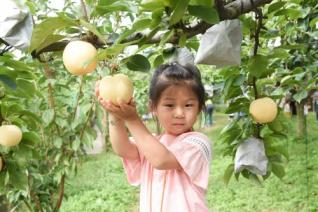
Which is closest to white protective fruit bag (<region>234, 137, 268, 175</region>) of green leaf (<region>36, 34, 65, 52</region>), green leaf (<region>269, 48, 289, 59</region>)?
green leaf (<region>269, 48, 289, 59</region>)

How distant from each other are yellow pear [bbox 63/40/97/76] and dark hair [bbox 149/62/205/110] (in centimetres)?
37

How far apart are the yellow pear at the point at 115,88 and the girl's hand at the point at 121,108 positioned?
20 millimetres

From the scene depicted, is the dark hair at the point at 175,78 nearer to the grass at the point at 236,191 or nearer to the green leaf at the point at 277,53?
the green leaf at the point at 277,53

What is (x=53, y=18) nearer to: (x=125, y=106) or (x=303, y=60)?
(x=125, y=106)

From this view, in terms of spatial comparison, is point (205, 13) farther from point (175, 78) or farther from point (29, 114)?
point (29, 114)

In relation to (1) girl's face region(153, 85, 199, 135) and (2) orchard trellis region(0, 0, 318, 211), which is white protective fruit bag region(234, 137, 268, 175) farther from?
(1) girl's face region(153, 85, 199, 135)

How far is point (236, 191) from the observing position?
4.41m

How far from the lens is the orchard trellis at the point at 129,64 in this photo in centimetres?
87

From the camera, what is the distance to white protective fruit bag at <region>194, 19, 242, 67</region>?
3.43 feet

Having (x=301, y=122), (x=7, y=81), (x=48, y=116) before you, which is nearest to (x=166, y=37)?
(x=7, y=81)

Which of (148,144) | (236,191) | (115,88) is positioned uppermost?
(115,88)

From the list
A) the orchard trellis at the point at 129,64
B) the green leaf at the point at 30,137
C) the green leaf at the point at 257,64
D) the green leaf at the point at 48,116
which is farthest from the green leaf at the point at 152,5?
the green leaf at the point at 48,116

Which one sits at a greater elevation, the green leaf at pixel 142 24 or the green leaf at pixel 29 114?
the green leaf at pixel 142 24

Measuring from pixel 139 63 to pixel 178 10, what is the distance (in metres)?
0.22
